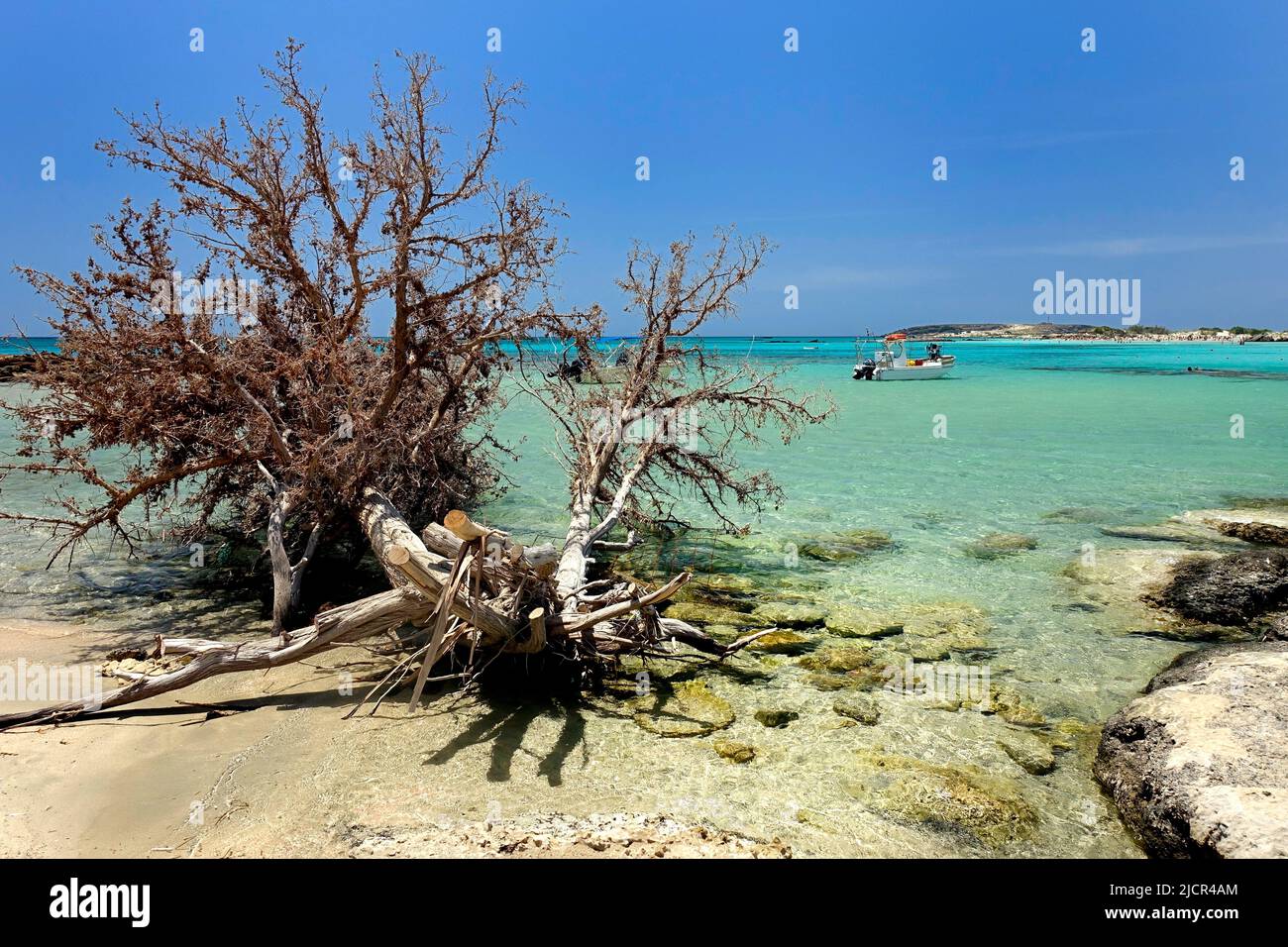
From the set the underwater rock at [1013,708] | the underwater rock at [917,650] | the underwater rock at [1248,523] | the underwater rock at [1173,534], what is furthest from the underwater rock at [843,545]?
the underwater rock at [1248,523]

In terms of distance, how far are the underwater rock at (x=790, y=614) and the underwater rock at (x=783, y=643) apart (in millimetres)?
359

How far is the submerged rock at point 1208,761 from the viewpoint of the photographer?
4457 millimetres

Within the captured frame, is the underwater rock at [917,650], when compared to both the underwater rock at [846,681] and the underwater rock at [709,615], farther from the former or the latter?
the underwater rock at [709,615]

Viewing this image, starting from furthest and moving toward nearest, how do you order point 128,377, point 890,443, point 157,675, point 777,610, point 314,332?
1. point 890,443
2. point 314,332
3. point 777,610
4. point 128,377
5. point 157,675

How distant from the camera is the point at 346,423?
8.69 m

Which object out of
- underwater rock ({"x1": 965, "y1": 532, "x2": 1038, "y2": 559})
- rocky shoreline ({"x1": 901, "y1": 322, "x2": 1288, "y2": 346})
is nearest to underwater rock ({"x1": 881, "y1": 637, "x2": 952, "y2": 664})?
underwater rock ({"x1": 965, "y1": 532, "x2": 1038, "y2": 559})

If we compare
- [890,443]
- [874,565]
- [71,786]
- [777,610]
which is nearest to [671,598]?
[777,610]

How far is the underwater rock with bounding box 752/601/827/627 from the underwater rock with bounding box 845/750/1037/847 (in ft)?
9.64

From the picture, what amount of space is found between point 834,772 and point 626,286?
7.63 metres

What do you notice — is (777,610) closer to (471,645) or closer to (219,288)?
(471,645)

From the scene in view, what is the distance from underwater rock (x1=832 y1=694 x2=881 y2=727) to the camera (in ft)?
21.9

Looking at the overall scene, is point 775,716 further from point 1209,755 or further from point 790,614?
point 1209,755

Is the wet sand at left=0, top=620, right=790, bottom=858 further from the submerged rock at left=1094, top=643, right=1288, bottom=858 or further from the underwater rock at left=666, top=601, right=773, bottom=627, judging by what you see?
the underwater rock at left=666, top=601, right=773, bottom=627

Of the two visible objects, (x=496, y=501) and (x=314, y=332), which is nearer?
(x=314, y=332)
